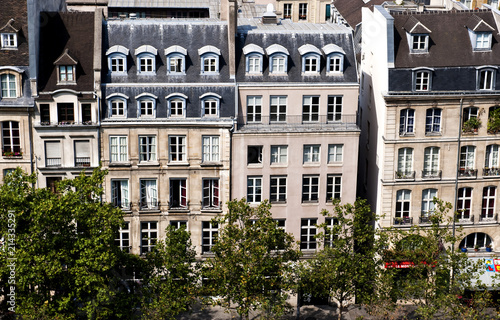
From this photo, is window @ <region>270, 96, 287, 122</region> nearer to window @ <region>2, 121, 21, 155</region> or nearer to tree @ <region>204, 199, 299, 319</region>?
tree @ <region>204, 199, 299, 319</region>

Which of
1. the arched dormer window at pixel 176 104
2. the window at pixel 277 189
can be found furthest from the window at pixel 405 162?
the arched dormer window at pixel 176 104

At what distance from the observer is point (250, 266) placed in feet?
247

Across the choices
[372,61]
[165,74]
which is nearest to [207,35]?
[165,74]

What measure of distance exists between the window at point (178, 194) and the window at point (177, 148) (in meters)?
2.24

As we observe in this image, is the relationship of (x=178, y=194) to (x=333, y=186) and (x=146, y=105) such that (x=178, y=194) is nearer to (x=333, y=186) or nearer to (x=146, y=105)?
(x=146, y=105)

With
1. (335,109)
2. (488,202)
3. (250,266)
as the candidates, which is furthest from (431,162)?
(250,266)

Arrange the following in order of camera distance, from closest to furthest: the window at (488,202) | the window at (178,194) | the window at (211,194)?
the window at (178,194) → the window at (211,194) → the window at (488,202)

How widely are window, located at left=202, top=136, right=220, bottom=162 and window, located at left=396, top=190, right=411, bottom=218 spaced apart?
18.7 m

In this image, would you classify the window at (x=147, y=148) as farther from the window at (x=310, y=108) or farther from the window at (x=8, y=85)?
the window at (x=310, y=108)

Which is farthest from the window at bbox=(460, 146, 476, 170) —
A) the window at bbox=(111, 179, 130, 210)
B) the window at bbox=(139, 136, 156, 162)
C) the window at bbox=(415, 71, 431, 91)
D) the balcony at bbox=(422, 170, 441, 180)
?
the window at bbox=(111, 179, 130, 210)

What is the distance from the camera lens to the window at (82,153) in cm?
8438

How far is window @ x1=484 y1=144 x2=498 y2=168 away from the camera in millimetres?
88319

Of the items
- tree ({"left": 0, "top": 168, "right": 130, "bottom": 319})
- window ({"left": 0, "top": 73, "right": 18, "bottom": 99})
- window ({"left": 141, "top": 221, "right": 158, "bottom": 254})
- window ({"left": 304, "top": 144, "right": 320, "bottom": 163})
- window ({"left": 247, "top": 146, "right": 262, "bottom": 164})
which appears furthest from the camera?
window ({"left": 141, "top": 221, "right": 158, "bottom": 254})

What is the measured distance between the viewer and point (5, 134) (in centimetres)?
8400
